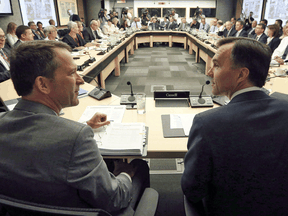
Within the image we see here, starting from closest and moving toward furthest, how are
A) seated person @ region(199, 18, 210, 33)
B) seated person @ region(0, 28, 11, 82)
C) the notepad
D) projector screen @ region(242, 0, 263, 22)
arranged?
1. the notepad
2. seated person @ region(0, 28, 11, 82)
3. seated person @ region(199, 18, 210, 33)
4. projector screen @ region(242, 0, 263, 22)

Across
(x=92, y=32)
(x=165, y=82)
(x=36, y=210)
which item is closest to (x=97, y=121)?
(x=36, y=210)

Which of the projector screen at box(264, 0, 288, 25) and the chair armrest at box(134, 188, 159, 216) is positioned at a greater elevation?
the projector screen at box(264, 0, 288, 25)

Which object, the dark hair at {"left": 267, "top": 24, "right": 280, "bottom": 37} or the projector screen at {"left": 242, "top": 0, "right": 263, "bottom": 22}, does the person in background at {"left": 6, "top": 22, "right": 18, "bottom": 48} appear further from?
the projector screen at {"left": 242, "top": 0, "right": 263, "bottom": 22}

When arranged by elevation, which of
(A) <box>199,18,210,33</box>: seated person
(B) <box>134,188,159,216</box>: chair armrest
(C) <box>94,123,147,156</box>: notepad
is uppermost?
(A) <box>199,18,210,33</box>: seated person

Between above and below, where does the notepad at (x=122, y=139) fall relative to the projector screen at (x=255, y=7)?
below

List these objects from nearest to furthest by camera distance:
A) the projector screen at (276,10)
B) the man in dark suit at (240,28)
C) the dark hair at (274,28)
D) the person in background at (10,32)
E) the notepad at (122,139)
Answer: the notepad at (122,139) < the dark hair at (274,28) < the person in background at (10,32) < the man in dark suit at (240,28) < the projector screen at (276,10)

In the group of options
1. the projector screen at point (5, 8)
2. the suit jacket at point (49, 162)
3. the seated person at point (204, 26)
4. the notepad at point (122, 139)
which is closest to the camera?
the suit jacket at point (49, 162)

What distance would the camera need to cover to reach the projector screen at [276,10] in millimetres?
7093

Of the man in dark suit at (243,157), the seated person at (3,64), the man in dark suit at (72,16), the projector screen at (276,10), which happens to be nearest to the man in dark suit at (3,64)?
the seated person at (3,64)

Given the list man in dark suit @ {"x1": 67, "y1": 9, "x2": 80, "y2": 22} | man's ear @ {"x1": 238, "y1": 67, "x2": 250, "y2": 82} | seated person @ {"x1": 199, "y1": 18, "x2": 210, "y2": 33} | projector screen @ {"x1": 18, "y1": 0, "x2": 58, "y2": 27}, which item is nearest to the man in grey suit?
man's ear @ {"x1": 238, "y1": 67, "x2": 250, "y2": 82}

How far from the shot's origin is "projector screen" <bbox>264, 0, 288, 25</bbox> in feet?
23.3

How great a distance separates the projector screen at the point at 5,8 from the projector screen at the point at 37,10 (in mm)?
746

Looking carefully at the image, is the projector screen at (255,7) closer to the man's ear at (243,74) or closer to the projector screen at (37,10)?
the projector screen at (37,10)

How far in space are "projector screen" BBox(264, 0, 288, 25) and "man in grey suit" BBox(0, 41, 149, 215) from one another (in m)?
8.75
